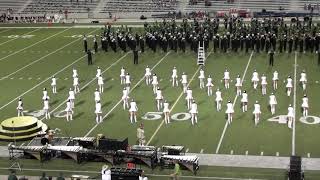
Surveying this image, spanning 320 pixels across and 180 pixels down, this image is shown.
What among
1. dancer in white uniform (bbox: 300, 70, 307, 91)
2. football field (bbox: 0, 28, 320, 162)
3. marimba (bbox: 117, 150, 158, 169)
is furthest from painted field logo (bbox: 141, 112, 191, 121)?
dancer in white uniform (bbox: 300, 70, 307, 91)

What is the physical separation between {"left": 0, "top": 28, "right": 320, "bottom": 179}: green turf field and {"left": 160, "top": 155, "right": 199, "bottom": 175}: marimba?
145 cm

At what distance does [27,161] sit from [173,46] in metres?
14.8

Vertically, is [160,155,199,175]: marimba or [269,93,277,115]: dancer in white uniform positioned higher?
[269,93,277,115]: dancer in white uniform

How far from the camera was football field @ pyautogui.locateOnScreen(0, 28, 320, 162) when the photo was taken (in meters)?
17.3

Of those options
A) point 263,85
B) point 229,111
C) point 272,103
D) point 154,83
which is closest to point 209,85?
point 263,85

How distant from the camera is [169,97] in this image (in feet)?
71.5

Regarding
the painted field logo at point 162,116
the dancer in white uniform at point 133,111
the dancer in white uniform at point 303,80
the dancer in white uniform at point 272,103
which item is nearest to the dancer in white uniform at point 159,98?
the painted field logo at point 162,116

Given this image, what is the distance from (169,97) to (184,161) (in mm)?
6883

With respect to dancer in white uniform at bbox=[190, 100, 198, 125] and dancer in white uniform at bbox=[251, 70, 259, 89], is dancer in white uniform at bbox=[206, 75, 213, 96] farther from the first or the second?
dancer in white uniform at bbox=[190, 100, 198, 125]

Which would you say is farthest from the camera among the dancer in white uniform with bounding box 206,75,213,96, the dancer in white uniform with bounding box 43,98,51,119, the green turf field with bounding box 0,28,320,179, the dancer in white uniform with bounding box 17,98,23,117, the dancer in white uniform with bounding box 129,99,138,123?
the dancer in white uniform with bounding box 206,75,213,96

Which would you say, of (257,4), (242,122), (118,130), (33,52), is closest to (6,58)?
(33,52)

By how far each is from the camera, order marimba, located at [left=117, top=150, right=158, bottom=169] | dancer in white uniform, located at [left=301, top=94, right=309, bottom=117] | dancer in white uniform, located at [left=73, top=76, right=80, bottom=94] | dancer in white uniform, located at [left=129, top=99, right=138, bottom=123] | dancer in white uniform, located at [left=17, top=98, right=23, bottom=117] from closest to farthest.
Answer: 1. marimba, located at [left=117, top=150, right=158, bottom=169]
2. dancer in white uniform, located at [left=301, top=94, right=309, bottom=117]
3. dancer in white uniform, located at [left=129, top=99, right=138, bottom=123]
4. dancer in white uniform, located at [left=17, top=98, right=23, bottom=117]
5. dancer in white uniform, located at [left=73, top=76, right=80, bottom=94]

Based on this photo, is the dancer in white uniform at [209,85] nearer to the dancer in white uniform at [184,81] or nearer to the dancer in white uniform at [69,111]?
the dancer in white uniform at [184,81]

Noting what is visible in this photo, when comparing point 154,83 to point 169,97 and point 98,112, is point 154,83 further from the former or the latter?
point 98,112
